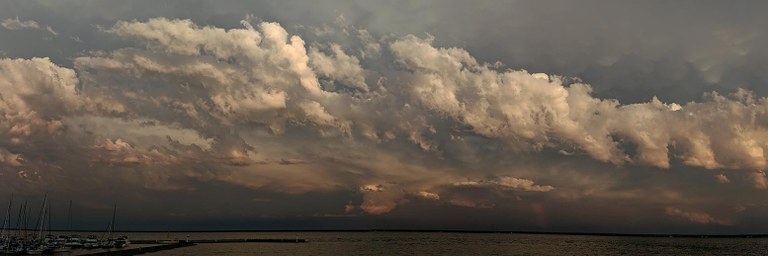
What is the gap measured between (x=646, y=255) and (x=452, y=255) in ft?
238

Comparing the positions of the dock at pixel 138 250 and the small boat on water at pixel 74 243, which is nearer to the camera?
the dock at pixel 138 250

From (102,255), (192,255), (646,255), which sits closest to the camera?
(102,255)

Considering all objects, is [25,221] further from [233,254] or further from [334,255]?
[334,255]

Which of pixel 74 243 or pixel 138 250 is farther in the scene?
pixel 74 243

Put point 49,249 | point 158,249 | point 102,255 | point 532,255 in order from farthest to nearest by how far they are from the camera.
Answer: point 532,255, point 158,249, point 49,249, point 102,255

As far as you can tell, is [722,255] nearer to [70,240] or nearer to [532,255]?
[532,255]

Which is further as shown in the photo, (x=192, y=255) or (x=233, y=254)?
(x=233, y=254)

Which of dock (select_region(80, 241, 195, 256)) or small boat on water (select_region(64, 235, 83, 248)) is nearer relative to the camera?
dock (select_region(80, 241, 195, 256))

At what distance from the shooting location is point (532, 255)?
162500 mm

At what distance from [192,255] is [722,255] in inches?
6706

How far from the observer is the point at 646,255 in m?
180

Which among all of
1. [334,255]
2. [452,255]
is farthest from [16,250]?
[452,255]

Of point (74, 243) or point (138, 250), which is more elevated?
point (74, 243)

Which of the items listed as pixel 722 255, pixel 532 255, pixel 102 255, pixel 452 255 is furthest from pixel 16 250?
pixel 722 255
